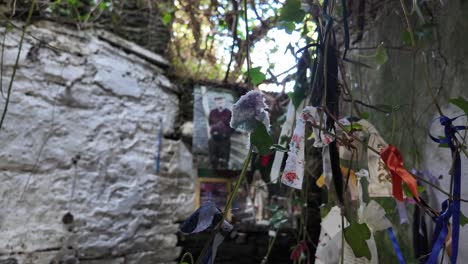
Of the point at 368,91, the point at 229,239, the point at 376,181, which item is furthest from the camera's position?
the point at 229,239

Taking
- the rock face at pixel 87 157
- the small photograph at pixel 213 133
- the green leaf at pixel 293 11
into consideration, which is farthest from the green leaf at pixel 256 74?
the small photograph at pixel 213 133

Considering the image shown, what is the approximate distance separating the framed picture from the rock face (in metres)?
0.08

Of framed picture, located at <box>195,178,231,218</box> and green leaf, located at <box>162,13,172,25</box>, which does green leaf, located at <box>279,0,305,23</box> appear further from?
framed picture, located at <box>195,178,231,218</box>

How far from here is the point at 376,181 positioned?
0.81 m

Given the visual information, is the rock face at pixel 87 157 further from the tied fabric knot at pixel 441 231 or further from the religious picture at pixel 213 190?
the tied fabric knot at pixel 441 231

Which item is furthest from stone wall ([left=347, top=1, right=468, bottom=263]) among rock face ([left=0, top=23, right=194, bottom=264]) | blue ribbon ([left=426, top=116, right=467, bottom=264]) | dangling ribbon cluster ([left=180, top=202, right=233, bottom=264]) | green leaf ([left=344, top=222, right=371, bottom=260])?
rock face ([left=0, top=23, right=194, bottom=264])

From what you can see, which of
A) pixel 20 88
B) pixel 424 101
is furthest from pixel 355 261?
pixel 20 88

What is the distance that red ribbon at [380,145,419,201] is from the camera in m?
0.64

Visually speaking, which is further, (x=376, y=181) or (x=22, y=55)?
(x=22, y=55)

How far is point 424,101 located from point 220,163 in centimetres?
126

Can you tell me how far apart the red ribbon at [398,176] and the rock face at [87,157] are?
1.34 m

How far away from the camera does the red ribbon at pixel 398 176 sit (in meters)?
0.64

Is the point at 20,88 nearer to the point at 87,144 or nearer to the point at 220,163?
the point at 87,144

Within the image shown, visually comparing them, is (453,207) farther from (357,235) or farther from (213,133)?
(213,133)
